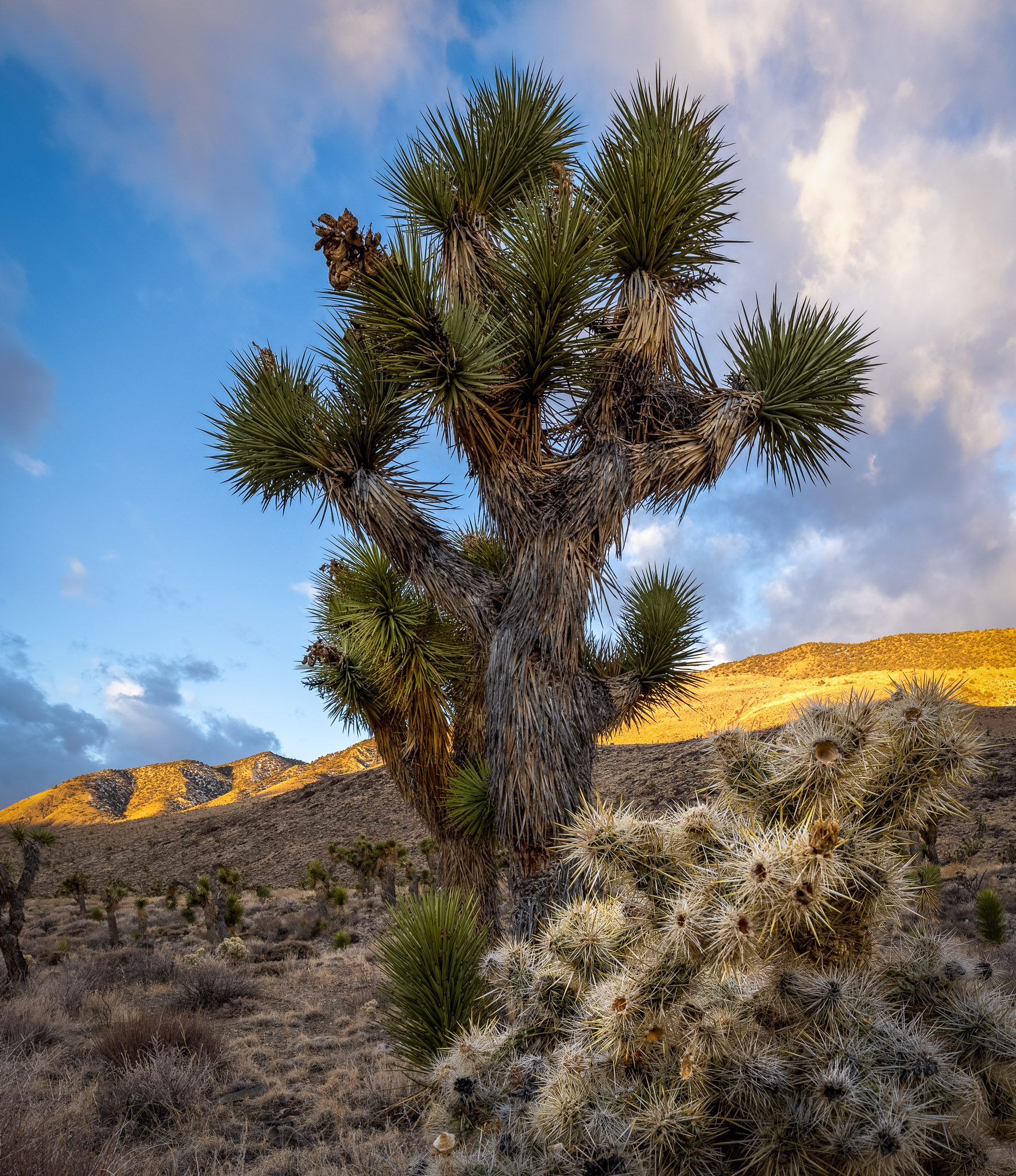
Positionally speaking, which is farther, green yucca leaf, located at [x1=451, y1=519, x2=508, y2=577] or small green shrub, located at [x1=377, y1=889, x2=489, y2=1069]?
green yucca leaf, located at [x1=451, y1=519, x2=508, y2=577]

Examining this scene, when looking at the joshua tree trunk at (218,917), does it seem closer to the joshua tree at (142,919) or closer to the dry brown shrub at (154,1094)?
the joshua tree at (142,919)

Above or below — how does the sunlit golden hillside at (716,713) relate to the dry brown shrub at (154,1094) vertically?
above

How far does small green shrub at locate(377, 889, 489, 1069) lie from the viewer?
147 inches

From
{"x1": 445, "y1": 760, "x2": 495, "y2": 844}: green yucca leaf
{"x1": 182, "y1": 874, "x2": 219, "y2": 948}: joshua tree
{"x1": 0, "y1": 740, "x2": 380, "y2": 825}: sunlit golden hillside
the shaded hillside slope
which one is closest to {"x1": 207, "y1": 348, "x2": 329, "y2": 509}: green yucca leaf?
{"x1": 445, "y1": 760, "x2": 495, "y2": 844}: green yucca leaf

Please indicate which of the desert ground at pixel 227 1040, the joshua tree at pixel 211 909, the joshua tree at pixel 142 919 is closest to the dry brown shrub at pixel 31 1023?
the desert ground at pixel 227 1040

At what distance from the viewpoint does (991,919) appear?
27.1 feet

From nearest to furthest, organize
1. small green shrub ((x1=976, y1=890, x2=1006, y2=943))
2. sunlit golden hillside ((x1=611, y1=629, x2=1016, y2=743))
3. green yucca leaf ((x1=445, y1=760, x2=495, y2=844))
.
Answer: green yucca leaf ((x1=445, y1=760, x2=495, y2=844)) → small green shrub ((x1=976, y1=890, x2=1006, y2=943)) → sunlit golden hillside ((x1=611, y1=629, x2=1016, y2=743))

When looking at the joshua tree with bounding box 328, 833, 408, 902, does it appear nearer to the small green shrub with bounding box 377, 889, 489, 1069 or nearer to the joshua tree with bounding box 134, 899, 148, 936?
the joshua tree with bounding box 134, 899, 148, 936

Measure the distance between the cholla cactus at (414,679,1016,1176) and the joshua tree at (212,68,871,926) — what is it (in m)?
2.75

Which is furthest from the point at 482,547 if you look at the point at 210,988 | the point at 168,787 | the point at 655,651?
the point at 168,787

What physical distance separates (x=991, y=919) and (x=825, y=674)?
35.6 metres

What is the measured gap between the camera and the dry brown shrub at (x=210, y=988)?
28.4 ft

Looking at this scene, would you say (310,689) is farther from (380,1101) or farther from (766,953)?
(766,953)

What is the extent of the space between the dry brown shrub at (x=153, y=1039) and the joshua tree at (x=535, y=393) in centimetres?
330
